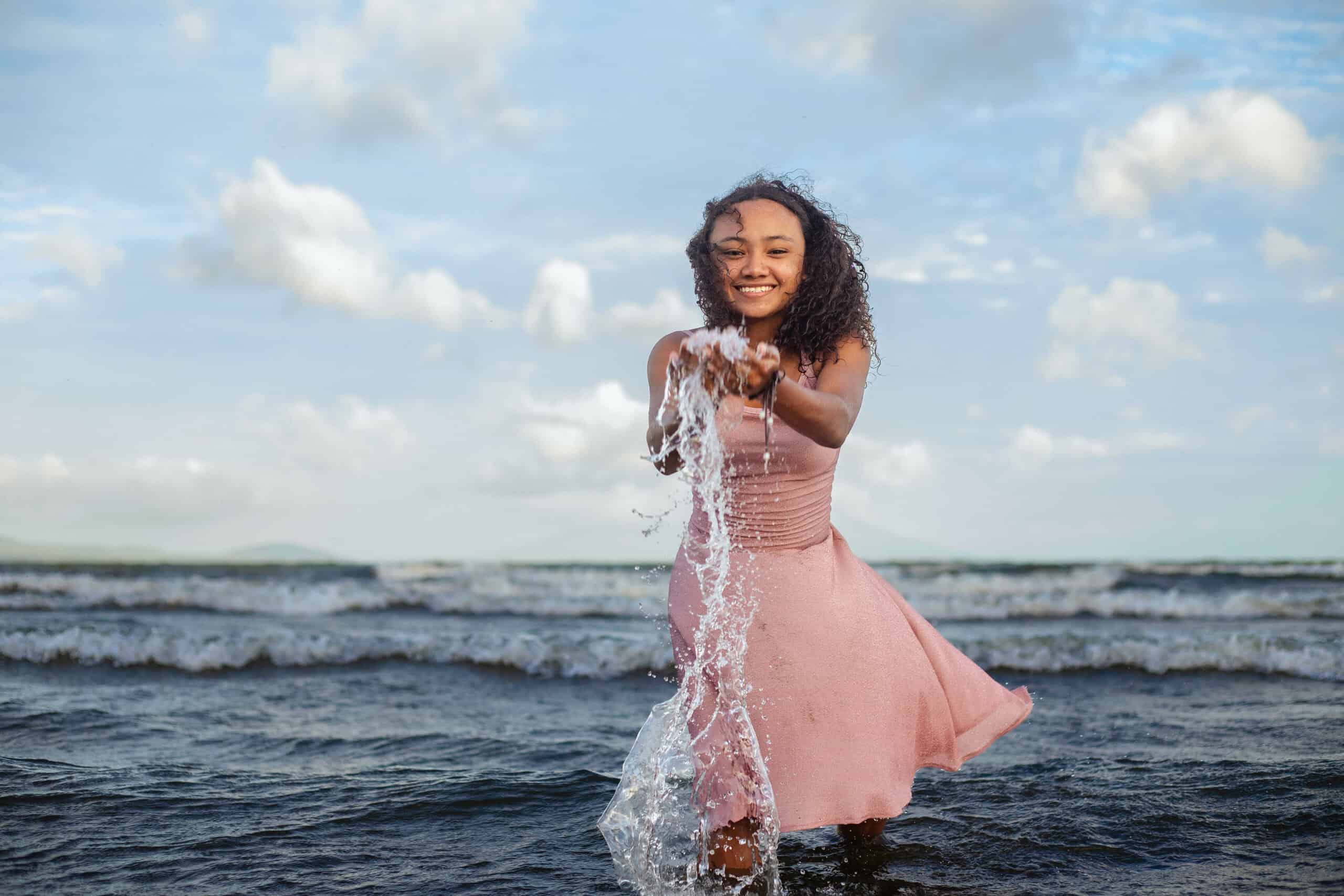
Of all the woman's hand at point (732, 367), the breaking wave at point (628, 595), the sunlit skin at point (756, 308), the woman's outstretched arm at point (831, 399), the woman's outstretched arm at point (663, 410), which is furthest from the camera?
the breaking wave at point (628, 595)

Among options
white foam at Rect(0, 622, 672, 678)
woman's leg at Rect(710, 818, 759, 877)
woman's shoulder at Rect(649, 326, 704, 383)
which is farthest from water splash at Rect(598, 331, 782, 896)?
white foam at Rect(0, 622, 672, 678)

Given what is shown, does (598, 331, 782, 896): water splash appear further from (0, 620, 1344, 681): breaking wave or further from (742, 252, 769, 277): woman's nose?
(0, 620, 1344, 681): breaking wave

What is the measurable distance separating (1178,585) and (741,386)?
2431 centimetres

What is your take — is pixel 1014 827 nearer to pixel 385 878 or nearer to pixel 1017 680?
pixel 385 878

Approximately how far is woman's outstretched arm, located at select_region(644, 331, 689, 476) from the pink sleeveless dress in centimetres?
24

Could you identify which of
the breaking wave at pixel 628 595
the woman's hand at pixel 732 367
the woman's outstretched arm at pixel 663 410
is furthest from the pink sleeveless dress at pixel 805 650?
the breaking wave at pixel 628 595

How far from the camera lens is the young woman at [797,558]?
3.05 metres

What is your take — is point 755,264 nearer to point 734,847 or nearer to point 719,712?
point 719,712

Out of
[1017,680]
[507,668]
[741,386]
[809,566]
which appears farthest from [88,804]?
[1017,680]

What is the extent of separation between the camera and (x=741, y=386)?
2.27m

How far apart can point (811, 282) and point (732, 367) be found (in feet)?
3.19

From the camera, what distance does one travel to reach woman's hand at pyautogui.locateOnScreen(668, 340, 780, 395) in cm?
222

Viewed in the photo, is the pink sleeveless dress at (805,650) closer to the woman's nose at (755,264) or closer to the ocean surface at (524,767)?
the ocean surface at (524,767)

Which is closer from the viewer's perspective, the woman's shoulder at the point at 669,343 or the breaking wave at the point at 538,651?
the woman's shoulder at the point at 669,343
